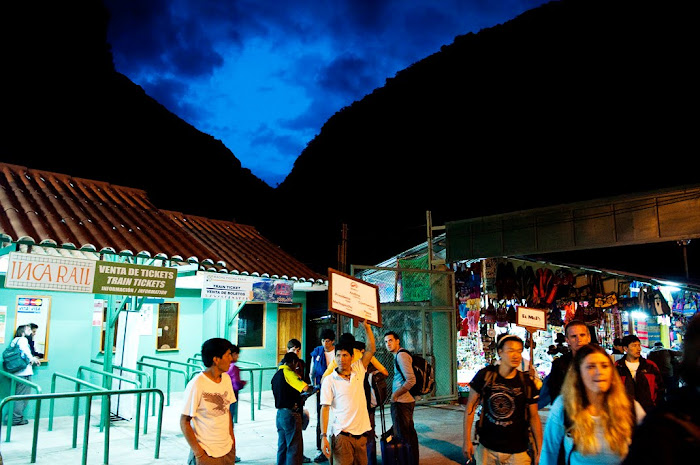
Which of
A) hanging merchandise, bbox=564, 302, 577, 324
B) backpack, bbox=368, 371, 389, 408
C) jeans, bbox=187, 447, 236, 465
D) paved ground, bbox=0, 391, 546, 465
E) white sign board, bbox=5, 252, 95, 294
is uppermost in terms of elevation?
white sign board, bbox=5, 252, 95, 294

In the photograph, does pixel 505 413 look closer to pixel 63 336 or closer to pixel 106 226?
pixel 106 226

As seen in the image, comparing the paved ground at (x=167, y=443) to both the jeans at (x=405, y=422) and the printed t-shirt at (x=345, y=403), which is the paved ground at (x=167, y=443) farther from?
the printed t-shirt at (x=345, y=403)

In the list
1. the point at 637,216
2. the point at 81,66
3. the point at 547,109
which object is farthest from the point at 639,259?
the point at 81,66

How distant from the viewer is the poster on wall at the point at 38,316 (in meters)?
11.1

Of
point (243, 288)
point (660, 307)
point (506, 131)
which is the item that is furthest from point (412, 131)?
point (243, 288)

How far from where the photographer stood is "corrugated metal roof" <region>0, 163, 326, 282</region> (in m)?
8.56

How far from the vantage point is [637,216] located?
11.2m

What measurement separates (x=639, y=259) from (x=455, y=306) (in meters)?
8.36

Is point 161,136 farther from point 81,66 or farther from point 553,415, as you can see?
point 553,415

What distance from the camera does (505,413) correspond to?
15.5 feet

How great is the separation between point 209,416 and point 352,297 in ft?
7.81

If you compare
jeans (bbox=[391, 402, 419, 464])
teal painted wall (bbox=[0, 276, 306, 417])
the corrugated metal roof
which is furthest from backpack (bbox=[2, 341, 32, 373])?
jeans (bbox=[391, 402, 419, 464])

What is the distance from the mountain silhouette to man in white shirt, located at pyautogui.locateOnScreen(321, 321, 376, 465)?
11.3 meters

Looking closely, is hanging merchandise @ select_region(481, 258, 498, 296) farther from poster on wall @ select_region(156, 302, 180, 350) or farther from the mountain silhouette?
poster on wall @ select_region(156, 302, 180, 350)
